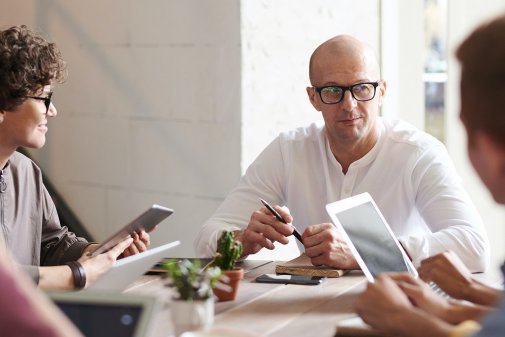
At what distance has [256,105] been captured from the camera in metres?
3.94

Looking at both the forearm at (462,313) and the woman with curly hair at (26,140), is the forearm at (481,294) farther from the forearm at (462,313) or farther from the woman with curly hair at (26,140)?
the woman with curly hair at (26,140)

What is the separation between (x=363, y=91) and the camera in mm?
3049

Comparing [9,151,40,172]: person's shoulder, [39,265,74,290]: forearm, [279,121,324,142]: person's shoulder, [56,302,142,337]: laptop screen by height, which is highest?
[279,121,324,142]: person's shoulder

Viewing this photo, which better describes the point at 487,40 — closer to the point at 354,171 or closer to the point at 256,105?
the point at 354,171

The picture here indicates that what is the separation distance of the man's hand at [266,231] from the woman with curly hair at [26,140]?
11.7 inches

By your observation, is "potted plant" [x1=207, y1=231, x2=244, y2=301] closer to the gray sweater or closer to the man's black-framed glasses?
the gray sweater

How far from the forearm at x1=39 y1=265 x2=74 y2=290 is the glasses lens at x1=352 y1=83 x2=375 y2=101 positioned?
111 cm

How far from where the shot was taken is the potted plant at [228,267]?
2.26m

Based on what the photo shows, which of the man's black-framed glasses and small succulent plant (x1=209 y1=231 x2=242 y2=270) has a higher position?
the man's black-framed glasses

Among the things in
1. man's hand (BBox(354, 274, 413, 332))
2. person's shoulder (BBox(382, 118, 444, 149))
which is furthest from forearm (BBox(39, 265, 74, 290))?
person's shoulder (BBox(382, 118, 444, 149))

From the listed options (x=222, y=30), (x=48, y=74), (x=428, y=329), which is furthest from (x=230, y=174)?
(x=428, y=329)

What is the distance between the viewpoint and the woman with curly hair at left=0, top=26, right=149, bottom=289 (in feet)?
9.14

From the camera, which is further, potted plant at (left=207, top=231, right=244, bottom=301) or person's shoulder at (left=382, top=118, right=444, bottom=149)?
person's shoulder at (left=382, top=118, right=444, bottom=149)

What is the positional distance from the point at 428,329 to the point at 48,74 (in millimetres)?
1545
